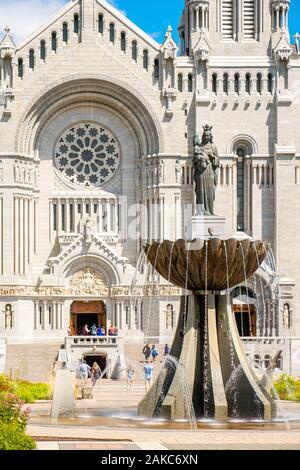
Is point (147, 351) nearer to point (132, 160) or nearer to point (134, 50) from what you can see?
point (132, 160)

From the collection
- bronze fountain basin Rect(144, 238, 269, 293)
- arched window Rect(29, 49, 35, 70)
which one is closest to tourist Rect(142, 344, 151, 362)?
arched window Rect(29, 49, 35, 70)

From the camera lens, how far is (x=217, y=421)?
35.7 m

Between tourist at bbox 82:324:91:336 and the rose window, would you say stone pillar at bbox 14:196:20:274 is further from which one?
tourist at bbox 82:324:91:336

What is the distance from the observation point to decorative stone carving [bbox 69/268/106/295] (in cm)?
7344

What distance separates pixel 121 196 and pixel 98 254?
13.9 ft

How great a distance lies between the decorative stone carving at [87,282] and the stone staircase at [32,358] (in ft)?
18.6

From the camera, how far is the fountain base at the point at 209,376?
36188 mm

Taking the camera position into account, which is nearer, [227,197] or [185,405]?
[185,405]

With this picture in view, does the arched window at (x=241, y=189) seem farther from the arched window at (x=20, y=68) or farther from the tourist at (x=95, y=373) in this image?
the tourist at (x=95, y=373)

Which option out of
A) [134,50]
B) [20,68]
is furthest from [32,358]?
[134,50]

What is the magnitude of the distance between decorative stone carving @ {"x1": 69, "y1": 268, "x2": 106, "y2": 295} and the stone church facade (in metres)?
0.06

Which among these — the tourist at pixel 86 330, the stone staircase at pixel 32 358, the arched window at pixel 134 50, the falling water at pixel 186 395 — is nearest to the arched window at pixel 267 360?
the tourist at pixel 86 330
